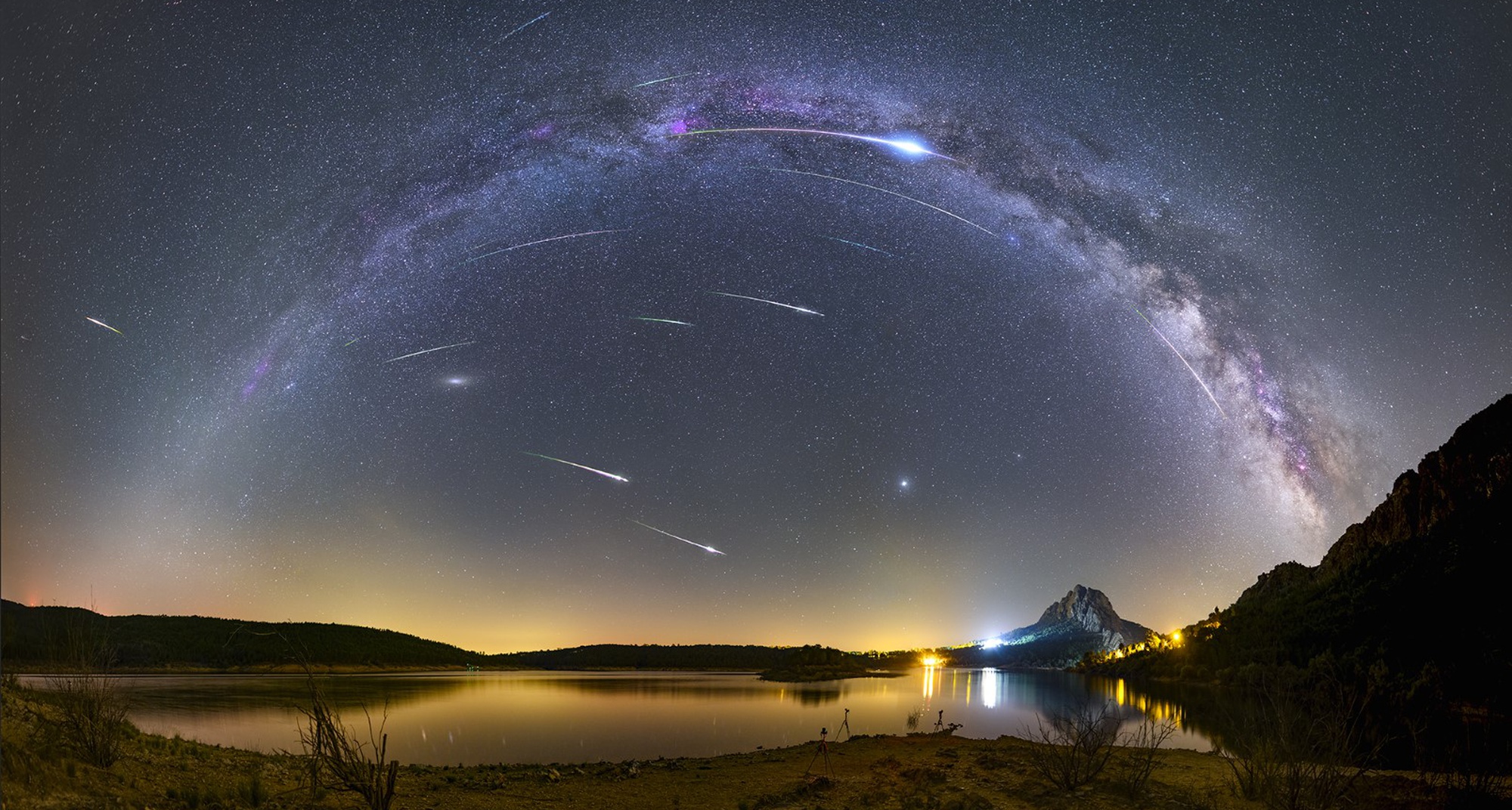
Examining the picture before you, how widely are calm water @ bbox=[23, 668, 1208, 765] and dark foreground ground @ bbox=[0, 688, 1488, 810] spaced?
18.3 ft

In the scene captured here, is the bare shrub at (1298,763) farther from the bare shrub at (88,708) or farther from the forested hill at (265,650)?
the forested hill at (265,650)

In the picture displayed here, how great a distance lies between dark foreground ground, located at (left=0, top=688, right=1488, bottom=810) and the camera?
35.5 feet

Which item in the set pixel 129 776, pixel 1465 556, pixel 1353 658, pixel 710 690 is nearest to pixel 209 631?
pixel 710 690

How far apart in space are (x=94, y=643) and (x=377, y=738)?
1452 cm

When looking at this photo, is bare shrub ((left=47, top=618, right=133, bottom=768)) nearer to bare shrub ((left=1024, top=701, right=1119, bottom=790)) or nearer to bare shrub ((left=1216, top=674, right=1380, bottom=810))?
bare shrub ((left=1024, top=701, right=1119, bottom=790))

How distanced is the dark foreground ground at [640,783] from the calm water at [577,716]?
5.59m

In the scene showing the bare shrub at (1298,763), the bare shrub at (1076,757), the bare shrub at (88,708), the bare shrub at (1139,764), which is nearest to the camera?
the bare shrub at (88,708)

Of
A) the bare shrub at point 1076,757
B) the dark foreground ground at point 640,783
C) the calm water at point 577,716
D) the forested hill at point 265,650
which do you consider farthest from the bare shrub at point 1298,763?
the forested hill at point 265,650

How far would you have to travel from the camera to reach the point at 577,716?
132 feet

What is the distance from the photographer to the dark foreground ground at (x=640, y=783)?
35.5 ft

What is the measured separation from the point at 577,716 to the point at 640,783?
2550cm

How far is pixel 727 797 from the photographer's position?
50.6 ft

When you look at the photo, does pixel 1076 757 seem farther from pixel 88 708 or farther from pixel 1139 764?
pixel 88 708

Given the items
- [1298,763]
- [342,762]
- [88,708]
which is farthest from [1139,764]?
[88,708]
